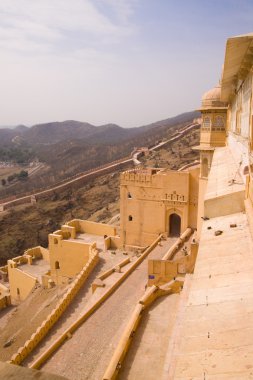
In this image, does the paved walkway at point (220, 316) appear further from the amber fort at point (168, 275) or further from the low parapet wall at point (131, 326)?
the low parapet wall at point (131, 326)

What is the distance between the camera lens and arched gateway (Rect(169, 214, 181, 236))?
19938 mm

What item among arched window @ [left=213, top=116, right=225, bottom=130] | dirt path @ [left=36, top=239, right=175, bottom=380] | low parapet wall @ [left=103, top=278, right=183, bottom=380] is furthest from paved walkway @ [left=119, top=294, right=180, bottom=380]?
arched window @ [left=213, top=116, right=225, bottom=130]

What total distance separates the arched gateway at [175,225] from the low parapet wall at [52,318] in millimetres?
4707

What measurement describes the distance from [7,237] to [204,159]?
28.5 meters

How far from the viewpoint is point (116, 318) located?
465 inches

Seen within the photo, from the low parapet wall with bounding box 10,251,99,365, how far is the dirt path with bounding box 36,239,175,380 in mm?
2418

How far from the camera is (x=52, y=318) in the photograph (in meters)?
14.1

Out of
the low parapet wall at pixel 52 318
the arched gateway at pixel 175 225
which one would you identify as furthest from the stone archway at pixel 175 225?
the low parapet wall at pixel 52 318

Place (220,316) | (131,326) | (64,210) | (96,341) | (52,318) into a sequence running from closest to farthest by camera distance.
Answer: (220,316) → (131,326) → (96,341) → (52,318) → (64,210)

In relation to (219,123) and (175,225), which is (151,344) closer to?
(219,123)

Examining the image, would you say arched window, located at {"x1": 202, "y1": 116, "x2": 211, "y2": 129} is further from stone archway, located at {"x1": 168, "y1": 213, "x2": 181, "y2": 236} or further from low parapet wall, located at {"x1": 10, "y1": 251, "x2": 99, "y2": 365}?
low parapet wall, located at {"x1": 10, "y1": 251, "x2": 99, "y2": 365}

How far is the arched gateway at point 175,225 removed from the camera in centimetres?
1994

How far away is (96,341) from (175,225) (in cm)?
1063

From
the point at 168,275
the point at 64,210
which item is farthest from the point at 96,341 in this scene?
the point at 64,210
